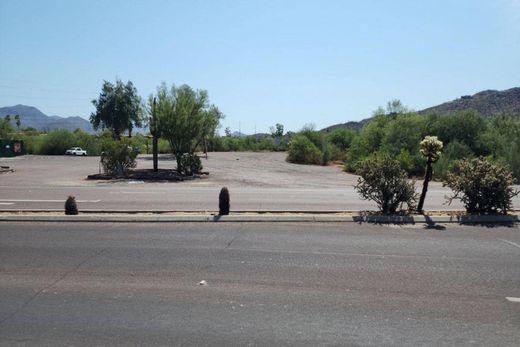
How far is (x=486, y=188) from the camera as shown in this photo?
12.3 m

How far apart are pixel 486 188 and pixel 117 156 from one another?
21.5 meters

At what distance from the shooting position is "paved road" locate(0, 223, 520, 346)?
5.12 m

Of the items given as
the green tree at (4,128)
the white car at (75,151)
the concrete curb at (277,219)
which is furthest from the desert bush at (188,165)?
the green tree at (4,128)

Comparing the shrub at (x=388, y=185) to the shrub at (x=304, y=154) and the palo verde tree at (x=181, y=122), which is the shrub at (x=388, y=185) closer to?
the palo verde tree at (x=181, y=122)

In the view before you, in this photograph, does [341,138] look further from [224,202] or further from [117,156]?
[224,202]

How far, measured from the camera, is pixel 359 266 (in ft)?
25.5

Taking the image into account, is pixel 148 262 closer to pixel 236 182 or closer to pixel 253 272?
pixel 253 272

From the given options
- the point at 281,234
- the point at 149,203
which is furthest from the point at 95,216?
the point at 281,234

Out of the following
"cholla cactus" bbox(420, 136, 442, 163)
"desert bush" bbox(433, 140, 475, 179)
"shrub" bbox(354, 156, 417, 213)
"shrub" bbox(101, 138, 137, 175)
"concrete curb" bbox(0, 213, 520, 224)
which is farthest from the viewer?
"desert bush" bbox(433, 140, 475, 179)

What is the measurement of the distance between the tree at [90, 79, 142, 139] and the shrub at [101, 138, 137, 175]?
38.0 metres

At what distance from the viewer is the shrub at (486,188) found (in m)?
12.4

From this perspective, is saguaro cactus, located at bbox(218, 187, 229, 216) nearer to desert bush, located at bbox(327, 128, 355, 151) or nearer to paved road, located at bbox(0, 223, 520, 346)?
paved road, located at bbox(0, 223, 520, 346)

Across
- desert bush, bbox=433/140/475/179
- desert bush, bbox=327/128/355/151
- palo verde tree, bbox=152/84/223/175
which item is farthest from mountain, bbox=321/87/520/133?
palo verde tree, bbox=152/84/223/175

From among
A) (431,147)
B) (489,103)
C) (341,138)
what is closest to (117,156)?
(431,147)
